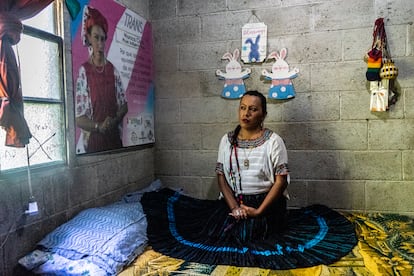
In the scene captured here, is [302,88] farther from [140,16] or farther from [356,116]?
[140,16]

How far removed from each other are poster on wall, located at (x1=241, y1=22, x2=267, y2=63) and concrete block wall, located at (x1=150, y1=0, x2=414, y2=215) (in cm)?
5

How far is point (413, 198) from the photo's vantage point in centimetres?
260

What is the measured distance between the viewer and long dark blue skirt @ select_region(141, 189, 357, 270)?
1875 mm

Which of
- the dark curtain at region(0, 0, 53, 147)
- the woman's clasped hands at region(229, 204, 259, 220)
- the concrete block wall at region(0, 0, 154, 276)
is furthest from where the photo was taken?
the woman's clasped hands at region(229, 204, 259, 220)

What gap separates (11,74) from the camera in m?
1.58

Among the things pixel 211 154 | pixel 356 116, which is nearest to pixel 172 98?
pixel 211 154

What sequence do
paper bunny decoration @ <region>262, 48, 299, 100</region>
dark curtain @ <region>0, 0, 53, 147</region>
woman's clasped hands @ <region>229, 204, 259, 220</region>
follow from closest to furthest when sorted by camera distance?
1. dark curtain @ <region>0, 0, 53, 147</region>
2. woman's clasped hands @ <region>229, 204, 259, 220</region>
3. paper bunny decoration @ <region>262, 48, 299, 100</region>

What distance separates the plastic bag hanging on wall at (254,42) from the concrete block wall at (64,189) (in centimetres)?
87

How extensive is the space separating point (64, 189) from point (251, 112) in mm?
1198

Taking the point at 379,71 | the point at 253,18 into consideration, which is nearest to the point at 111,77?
the point at 253,18

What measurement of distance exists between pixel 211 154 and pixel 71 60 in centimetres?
132

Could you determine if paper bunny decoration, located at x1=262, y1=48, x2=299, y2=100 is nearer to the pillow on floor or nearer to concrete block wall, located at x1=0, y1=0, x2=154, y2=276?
concrete block wall, located at x1=0, y1=0, x2=154, y2=276

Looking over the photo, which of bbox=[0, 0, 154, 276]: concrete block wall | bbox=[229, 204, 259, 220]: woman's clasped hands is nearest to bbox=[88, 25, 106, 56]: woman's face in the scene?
bbox=[0, 0, 154, 276]: concrete block wall

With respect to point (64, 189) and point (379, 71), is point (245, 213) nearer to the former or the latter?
point (64, 189)
